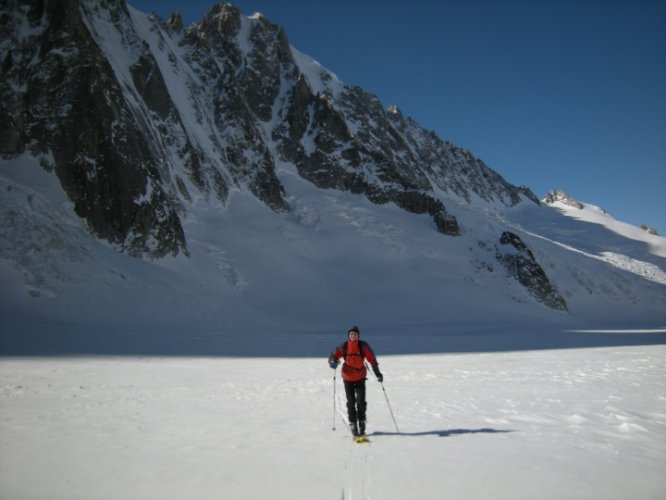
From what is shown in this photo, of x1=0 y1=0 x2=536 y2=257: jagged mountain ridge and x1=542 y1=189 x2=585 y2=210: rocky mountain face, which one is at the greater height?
x1=542 y1=189 x2=585 y2=210: rocky mountain face

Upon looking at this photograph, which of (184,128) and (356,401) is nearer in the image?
(356,401)

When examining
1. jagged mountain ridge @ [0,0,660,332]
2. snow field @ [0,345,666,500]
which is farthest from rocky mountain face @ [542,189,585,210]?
snow field @ [0,345,666,500]

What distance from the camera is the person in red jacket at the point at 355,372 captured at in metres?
7.09

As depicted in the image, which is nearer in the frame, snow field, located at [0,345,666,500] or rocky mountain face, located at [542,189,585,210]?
snow field, located at [0,345,666,500]

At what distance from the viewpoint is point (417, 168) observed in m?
97.1

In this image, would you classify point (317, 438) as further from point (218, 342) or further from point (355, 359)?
point (218, 342)

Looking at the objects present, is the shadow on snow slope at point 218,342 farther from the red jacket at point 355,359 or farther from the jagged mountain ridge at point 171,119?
the jagged mountain ridge at point 171,119

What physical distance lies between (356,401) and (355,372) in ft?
1.55

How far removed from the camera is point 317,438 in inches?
265

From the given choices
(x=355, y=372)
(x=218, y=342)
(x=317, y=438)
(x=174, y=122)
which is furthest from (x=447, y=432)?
(x=174, y=122)

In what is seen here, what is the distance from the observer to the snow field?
494cm

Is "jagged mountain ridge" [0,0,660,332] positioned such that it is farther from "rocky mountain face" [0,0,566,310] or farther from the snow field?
the snow field

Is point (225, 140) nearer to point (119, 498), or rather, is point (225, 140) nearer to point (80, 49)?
point (80, 49)

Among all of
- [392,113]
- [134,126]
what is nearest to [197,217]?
[134,126]
